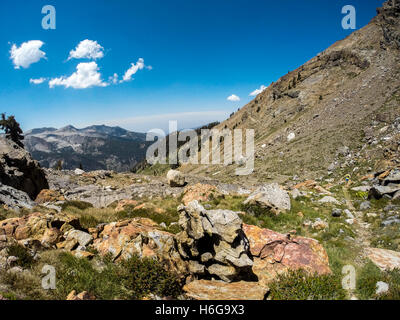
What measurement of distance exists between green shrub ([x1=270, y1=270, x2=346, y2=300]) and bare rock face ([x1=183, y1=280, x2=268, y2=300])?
530mm

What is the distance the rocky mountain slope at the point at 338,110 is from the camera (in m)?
34.3

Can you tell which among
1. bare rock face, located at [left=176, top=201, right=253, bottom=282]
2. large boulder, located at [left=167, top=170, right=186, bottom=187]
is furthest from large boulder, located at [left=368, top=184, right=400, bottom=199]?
large boulder, located at [left=167, top=170, right=186, bottom=187]

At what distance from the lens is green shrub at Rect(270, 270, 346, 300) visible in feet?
21.2

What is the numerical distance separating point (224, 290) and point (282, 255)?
9.65ft

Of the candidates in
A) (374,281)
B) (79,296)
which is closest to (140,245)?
(79,296)

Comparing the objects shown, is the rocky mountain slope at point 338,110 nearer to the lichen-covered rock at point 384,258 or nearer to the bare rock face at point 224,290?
the lichen-covered rock at point 384,258

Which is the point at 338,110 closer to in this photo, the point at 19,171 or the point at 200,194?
the point at 200,194

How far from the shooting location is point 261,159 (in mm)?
53562

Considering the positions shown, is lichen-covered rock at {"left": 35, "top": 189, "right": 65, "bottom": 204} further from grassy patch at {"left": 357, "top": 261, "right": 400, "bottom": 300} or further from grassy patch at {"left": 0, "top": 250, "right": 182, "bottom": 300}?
grassy patch at {"left": 357, "top": 261, "right": 400, "bottom": 300}

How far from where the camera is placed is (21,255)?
21.5 ft

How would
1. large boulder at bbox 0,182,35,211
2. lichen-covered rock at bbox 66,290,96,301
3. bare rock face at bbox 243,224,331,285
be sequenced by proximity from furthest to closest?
large boulder at bbox 0,182,35,211, bare rock face at bbox 243,224,331,285, lichen-covered rock at bbox 66,290,96,301

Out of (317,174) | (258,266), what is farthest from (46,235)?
(317,174)

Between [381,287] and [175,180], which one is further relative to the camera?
[175,180]

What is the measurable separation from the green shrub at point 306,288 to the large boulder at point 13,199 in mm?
14625
